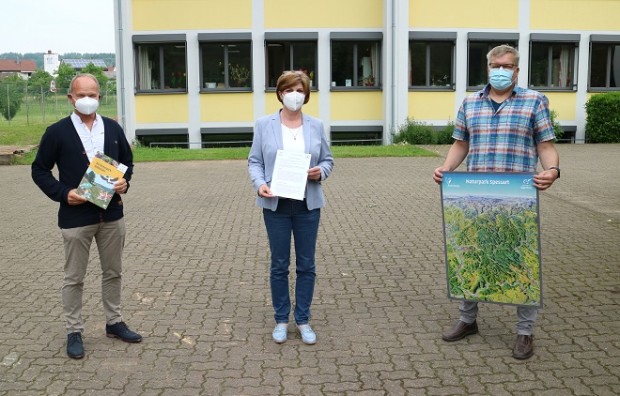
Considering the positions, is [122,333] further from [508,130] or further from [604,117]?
[604,117]

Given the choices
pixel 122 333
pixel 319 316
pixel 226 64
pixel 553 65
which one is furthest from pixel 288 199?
pixel 553 65

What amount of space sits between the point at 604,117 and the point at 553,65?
278 centimetres

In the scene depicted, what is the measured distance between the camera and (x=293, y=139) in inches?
223

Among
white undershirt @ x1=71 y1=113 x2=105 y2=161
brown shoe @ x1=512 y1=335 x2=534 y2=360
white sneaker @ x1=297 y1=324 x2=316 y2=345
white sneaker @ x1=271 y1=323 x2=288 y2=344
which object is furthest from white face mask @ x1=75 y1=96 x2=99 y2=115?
brown shoe @ x1=512 y1=335 x2=534 y2=360

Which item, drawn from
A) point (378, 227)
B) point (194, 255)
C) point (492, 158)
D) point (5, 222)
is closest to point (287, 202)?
point (492, 158)

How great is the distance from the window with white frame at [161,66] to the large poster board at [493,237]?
72.4 feet

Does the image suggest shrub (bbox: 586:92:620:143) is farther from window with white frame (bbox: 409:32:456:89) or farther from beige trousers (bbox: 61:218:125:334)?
beige trousers (bbox: 61:218:125:334)

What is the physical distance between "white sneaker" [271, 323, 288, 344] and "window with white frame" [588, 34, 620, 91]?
2441 cm

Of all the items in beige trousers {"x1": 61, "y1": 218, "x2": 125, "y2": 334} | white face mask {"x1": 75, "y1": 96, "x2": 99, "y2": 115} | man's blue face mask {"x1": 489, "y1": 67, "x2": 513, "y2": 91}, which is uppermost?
man's blue face mask {"x1": 489, "y1": 67, "x2": 513, "y2": 91}

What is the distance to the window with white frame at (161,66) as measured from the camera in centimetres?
2661

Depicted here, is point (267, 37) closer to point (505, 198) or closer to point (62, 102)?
point (62, 102)

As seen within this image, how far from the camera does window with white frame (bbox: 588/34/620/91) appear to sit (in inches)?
1090

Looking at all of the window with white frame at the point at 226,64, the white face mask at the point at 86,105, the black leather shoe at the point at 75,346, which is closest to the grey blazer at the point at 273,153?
the white face mask at the point at 86,105

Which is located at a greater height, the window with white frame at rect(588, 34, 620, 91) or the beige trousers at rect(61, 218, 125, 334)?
the window with white frame at rect(588, 34, 620, 91)
